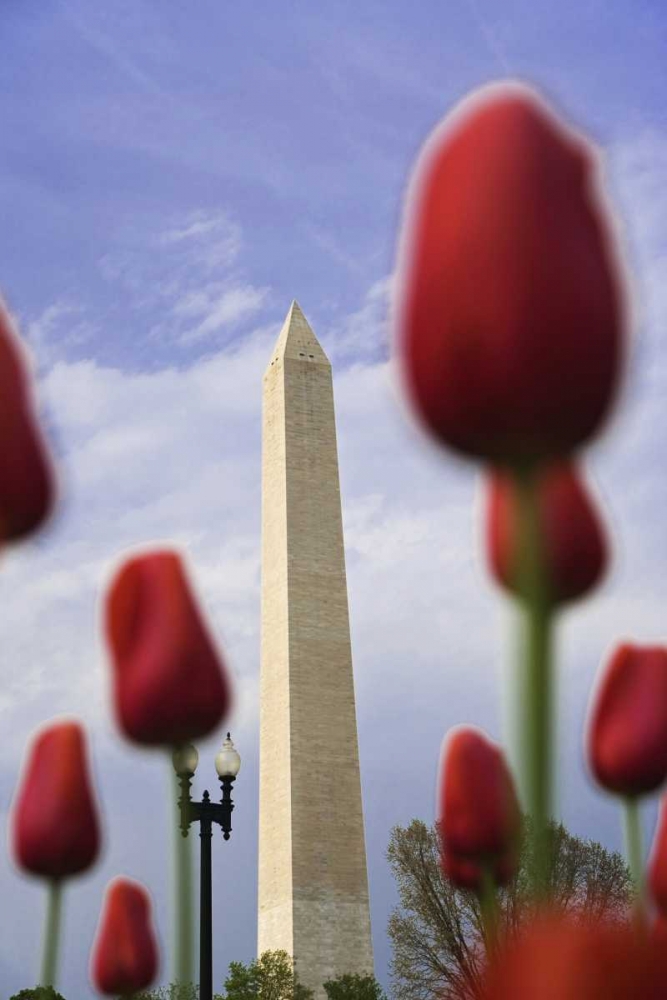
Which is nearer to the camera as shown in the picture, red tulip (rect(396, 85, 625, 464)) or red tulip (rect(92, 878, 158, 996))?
red tulip (rect(396, 85, 625, 464))

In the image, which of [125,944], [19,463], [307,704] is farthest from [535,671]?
[307,704]

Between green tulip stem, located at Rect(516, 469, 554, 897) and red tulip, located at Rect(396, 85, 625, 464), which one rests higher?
red tulip, located at Rect(396, 85, 625, 464)

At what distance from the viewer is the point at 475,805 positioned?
1.42 m

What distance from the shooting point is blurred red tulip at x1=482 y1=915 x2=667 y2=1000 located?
642 millimetres

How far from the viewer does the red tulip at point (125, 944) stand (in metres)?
1.63

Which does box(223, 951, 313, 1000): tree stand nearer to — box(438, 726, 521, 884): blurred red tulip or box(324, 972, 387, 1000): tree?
box(324, 972, 387, 1000): tree

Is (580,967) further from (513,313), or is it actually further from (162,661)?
(162,661)

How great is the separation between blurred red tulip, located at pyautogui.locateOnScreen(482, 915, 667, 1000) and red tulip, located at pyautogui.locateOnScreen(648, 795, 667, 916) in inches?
24.3

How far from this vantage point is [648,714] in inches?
51.3

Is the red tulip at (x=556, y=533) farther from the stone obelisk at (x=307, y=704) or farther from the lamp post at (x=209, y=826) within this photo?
the stone obelisk at (x=307, y=704)

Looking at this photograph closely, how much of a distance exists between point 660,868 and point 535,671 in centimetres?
80

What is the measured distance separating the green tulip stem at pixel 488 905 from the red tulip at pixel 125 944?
439mm

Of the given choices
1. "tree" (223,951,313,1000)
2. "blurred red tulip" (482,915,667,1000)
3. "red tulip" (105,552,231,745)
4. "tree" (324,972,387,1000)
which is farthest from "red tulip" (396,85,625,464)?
"tree" (324,972,387,1000)

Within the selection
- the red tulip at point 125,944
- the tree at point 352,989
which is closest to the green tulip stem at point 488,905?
the red tulip at point 125,944
